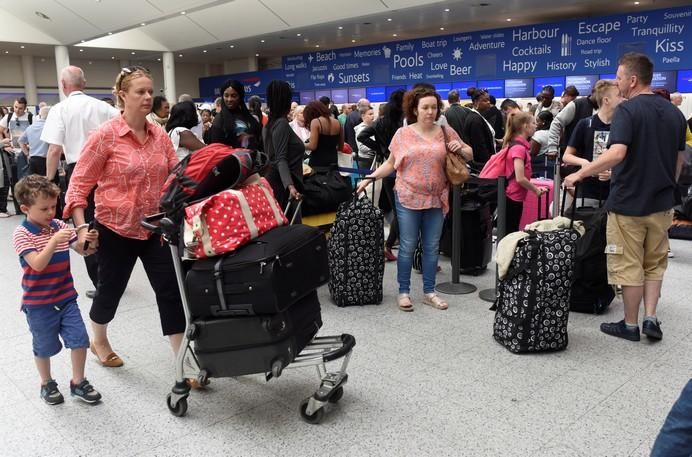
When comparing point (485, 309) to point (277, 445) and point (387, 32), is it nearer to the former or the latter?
point (277, 445)

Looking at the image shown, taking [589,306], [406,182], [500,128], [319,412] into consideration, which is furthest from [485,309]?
[500,128]

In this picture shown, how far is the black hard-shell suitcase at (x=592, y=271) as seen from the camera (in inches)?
154

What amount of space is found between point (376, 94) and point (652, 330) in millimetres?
14083

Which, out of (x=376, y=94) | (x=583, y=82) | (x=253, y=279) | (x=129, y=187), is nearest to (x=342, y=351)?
(x=253, y=279)

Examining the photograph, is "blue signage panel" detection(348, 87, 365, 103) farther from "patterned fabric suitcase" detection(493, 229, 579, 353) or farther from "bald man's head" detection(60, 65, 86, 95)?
"patterned fabric suitcase" detection(493, 229, 579, 353)

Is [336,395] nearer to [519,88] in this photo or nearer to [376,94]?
[519,88]

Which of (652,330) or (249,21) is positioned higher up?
(249,21)

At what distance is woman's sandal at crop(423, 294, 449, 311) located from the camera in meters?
4.07

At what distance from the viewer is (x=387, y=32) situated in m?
16.5

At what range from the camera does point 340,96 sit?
17.9 m

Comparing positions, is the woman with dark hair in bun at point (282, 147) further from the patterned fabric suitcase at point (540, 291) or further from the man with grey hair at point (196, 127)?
the patterned fabric suitcase at point (540, 291)

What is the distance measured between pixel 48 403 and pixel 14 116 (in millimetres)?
8460

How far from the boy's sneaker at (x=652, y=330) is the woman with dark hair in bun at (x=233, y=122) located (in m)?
3.02

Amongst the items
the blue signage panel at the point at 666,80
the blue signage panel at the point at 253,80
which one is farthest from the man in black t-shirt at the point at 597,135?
the blue signage panel at the point at 253,80
